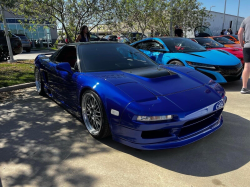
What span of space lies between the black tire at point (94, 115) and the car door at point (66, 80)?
0.98 ft

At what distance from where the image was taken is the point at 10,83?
5785 mm

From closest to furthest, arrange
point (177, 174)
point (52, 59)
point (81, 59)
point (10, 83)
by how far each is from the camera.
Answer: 1. point (177, 174)
2. point (81, 59)
3. point (52, 59)
4. point (10, 83)

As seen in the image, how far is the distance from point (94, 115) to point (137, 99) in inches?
30.0

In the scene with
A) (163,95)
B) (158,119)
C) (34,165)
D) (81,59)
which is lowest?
(34,165)

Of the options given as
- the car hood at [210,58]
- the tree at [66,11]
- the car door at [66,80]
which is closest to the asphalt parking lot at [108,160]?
the car door at [66,80]

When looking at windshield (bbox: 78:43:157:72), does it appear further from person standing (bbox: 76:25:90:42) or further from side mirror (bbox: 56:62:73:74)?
person standing (bbox: 76:25:90:42)

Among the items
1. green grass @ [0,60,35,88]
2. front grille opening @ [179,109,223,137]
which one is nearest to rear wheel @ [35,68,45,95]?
green grass @ [0,60,35,88]

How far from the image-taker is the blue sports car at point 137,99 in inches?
86.7

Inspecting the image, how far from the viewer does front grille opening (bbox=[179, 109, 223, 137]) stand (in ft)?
7.61

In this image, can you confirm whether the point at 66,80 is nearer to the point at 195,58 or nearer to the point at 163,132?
the point at 163,132

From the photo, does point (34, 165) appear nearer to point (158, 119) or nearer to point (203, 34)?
point (158, 119)

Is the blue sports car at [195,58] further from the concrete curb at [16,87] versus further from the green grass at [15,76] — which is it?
the green grass at [15,76]

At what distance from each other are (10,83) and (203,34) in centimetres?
835

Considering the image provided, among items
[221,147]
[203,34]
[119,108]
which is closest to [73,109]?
[119,108]
